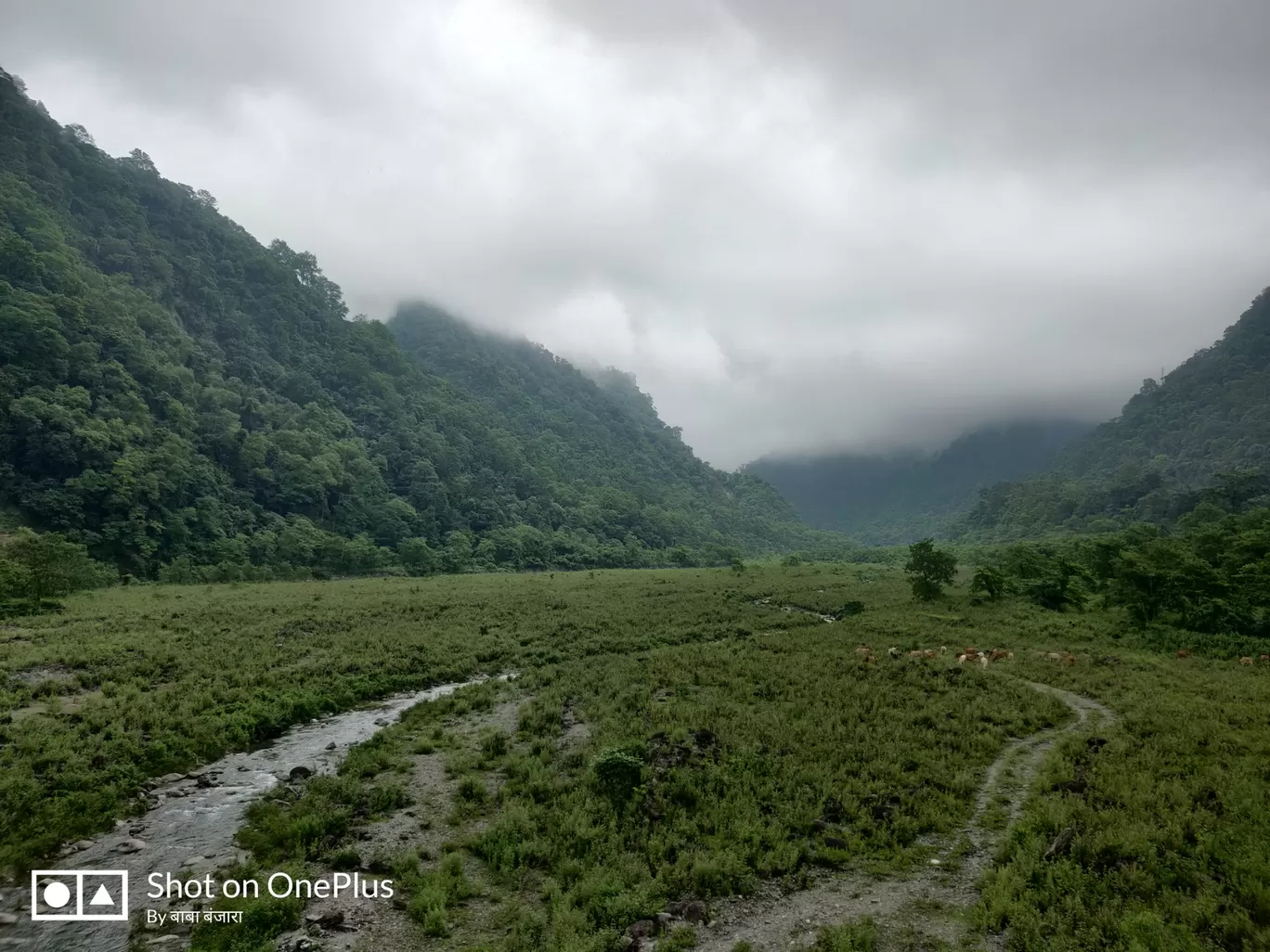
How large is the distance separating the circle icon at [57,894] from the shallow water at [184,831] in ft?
0.49

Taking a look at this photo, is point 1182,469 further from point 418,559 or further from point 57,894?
point 57,894

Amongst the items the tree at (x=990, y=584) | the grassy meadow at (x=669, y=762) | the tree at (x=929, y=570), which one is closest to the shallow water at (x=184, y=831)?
the grassy meadow at (x=669, y=762)

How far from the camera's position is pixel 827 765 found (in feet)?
51.3

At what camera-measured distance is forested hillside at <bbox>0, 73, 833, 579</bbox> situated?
64250mm

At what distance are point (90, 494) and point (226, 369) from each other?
55.3 metres

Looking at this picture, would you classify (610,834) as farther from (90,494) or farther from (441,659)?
(90,494)

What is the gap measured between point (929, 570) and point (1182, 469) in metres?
150

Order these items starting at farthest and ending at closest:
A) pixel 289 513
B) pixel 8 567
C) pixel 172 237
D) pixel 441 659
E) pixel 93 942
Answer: pixel 172 237
pixel 289 513
pixel 8 567
pixel 441 659
pixel 93 942

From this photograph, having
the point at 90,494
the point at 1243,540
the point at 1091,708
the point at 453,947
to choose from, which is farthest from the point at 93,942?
the point at 90,494

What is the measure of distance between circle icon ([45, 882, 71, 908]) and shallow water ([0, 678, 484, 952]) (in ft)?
0.49

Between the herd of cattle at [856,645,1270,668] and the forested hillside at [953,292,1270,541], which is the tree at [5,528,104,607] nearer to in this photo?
the herd of cattle at [856,645,1270,668]

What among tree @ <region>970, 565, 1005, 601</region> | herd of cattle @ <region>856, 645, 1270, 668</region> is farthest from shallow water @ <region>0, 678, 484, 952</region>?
tree @ <region>970, 565, 1005, 601</region>

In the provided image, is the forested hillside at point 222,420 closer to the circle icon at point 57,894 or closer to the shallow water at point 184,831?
the shallow water at point 184,831

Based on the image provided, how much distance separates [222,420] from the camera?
8781cm
